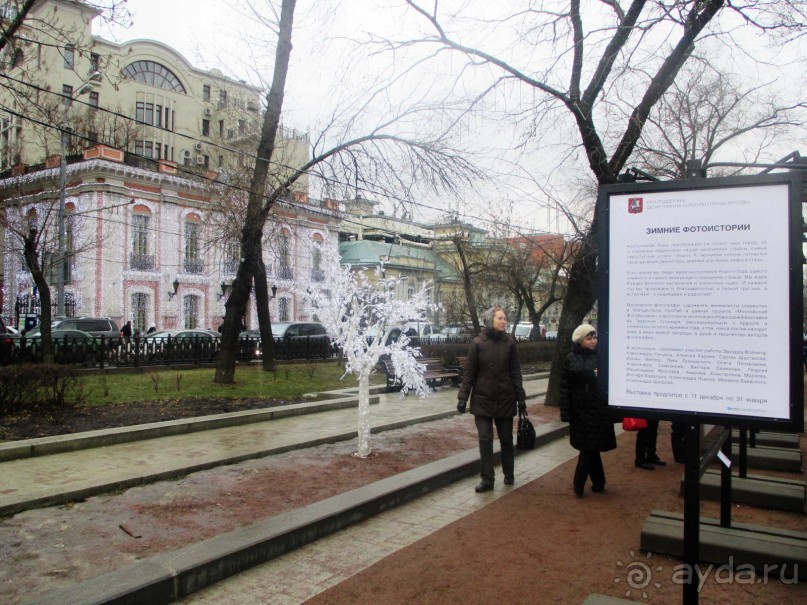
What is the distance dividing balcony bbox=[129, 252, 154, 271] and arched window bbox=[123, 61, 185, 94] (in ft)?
56.4

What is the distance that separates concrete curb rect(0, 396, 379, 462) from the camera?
7734 millimetres

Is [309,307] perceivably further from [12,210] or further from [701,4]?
[12,210]

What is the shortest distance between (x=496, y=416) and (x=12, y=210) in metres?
19.6

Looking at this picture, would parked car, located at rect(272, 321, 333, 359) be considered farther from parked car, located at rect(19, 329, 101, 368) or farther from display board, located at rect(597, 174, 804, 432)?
display board, located at rect(597, 174, 804, 432)

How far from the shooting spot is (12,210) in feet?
67.1

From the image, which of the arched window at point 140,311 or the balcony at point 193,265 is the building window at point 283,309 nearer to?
the balcony at point 193,265

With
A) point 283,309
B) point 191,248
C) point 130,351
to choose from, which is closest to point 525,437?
point 130,351

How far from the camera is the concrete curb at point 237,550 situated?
3.83 m

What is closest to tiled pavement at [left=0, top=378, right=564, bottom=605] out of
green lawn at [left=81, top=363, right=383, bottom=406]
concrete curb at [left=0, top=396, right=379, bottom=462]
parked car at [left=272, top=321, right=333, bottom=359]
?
concrete curb at [left=0, top=396, right=379, bottom=462]

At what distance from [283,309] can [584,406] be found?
4138 cm

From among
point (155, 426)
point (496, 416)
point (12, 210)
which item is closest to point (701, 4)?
point (496, 416)

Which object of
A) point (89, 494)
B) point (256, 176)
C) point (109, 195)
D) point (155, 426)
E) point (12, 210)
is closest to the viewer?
point (89, 494)

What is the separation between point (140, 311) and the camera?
3853 centimetres

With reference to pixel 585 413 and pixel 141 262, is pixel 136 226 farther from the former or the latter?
pixel 585 413
